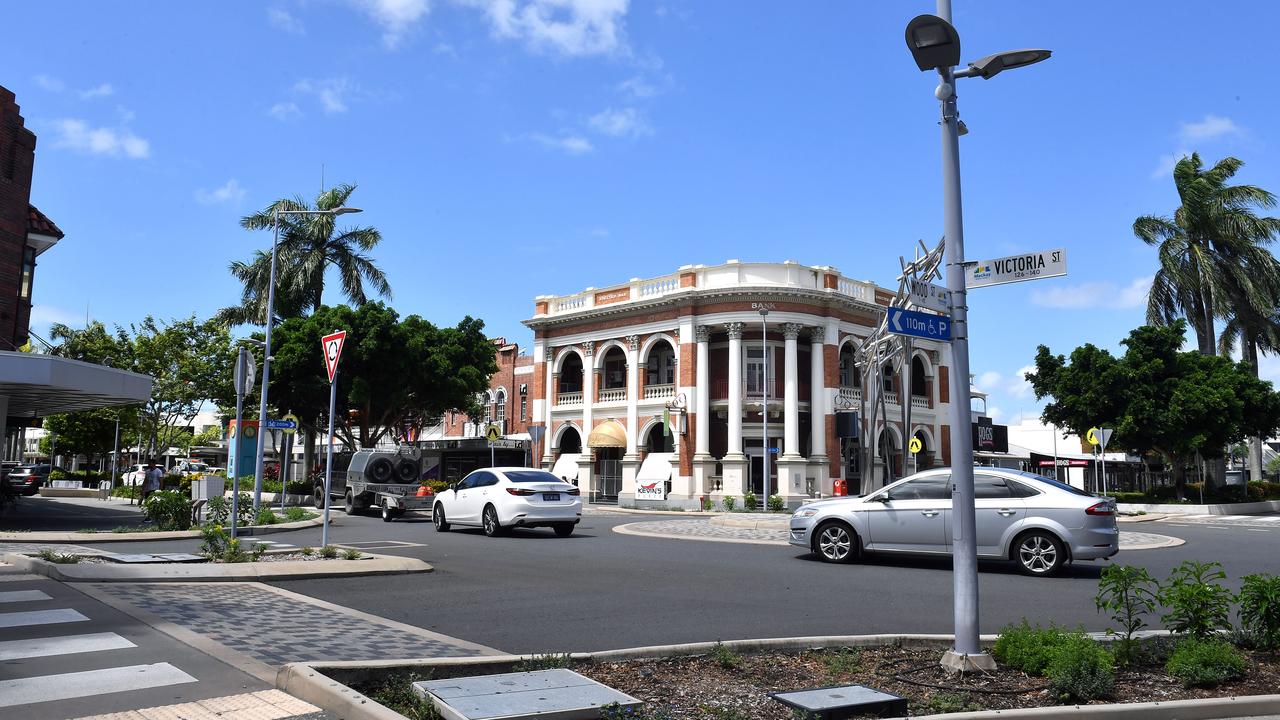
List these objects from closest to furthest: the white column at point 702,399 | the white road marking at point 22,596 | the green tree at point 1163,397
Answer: the white road marking at point 22,596 → the green tree at point 1163,397 → the white column at point 702,399

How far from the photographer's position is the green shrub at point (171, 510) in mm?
18750

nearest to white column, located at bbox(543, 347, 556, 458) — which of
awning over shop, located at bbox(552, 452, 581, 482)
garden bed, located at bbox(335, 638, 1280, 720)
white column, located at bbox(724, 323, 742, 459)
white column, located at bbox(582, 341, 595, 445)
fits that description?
awning over shop, located at bbox(552, 452, 581, 482)

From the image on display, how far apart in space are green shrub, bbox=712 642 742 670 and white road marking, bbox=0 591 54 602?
6.87m

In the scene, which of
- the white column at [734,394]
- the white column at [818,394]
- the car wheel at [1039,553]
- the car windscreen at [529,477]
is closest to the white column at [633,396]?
the white column at [734,394]

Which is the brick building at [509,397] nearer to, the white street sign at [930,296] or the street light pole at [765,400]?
the street light pole at [765,400]

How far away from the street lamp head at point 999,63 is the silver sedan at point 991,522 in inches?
312

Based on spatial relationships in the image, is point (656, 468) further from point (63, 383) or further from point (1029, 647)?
point (1029, 647)

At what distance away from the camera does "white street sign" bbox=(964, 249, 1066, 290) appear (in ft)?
21.3

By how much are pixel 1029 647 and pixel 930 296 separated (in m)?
2.48

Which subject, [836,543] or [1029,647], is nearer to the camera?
[1029,647]

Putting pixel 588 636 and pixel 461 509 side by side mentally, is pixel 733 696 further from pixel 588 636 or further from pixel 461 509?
pixel 461 509

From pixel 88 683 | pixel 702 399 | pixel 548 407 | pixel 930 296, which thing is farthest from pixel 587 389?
pixel 88 683

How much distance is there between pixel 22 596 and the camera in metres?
9.45

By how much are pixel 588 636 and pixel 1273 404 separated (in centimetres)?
4052
